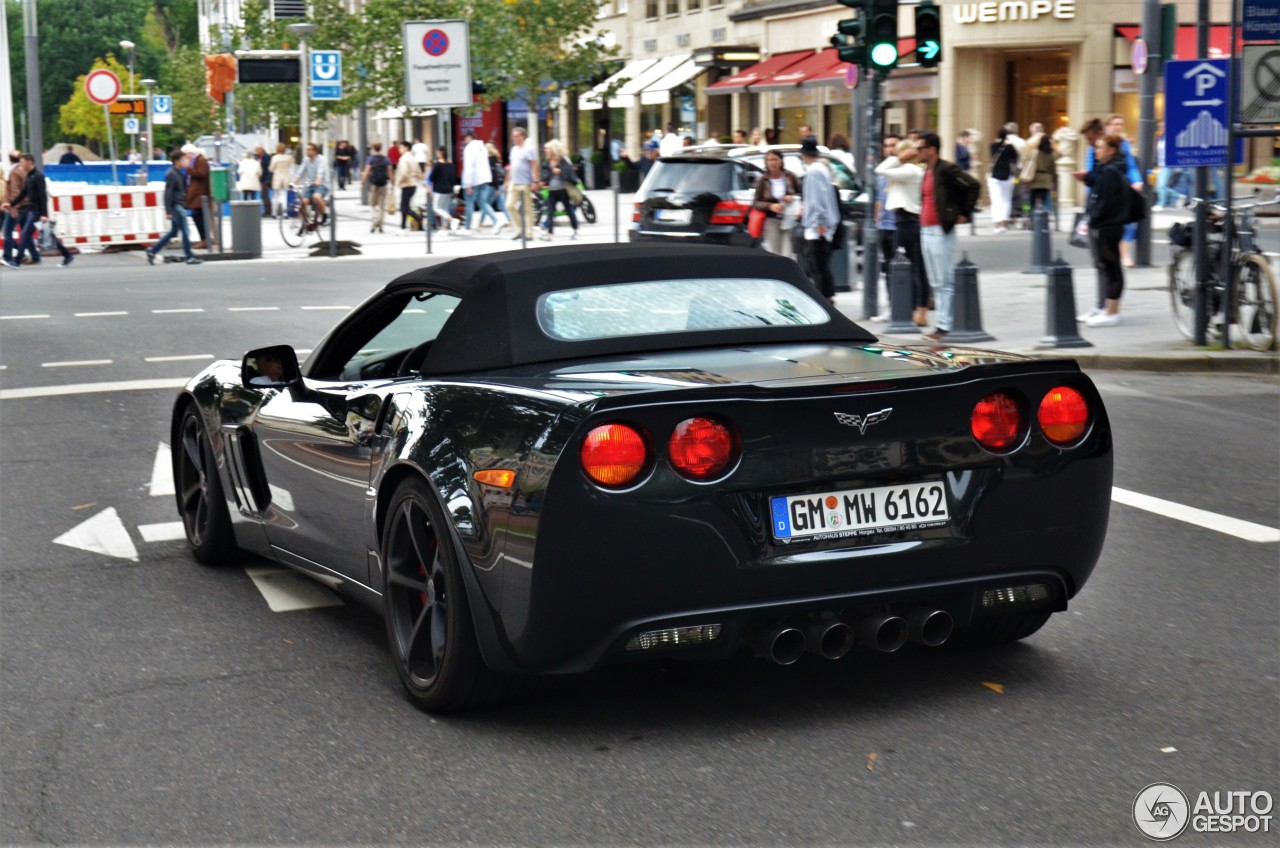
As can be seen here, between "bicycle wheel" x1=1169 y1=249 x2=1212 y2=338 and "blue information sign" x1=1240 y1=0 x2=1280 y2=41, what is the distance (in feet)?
6.17

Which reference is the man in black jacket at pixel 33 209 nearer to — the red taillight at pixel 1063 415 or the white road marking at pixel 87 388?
the white road marking at pixel 87 388

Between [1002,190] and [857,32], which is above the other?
[857,32]

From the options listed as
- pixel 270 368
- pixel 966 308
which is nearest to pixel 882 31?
pixel 966 308

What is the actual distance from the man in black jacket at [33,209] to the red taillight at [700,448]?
25052 mm

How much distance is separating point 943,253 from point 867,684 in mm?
11298

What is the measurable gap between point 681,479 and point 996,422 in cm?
93

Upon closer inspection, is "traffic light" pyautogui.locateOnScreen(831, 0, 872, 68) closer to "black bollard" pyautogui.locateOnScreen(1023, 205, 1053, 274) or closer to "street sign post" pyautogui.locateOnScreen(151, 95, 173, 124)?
"black bollard" pyautogui.locateOnScreen(1023, 205, 1053, 274)

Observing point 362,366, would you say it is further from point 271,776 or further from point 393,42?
point 393,42

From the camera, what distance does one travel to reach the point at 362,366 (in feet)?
19.4

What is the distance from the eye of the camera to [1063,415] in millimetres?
4863

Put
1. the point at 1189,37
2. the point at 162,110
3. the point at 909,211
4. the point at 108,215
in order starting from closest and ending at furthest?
the point at 909,211, the point at 108,215, the point at 1189,37, the point at 162,110

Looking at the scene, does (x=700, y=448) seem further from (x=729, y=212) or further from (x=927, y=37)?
(x=729, y=212)

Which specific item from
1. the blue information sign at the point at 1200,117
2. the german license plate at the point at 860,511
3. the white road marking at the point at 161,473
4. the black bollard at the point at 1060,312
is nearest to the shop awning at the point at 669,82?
the black bollard at the point at 1060,312

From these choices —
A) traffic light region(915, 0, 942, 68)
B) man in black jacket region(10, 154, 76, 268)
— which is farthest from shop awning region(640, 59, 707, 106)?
traffic light region(915, 0, 942, 68)
